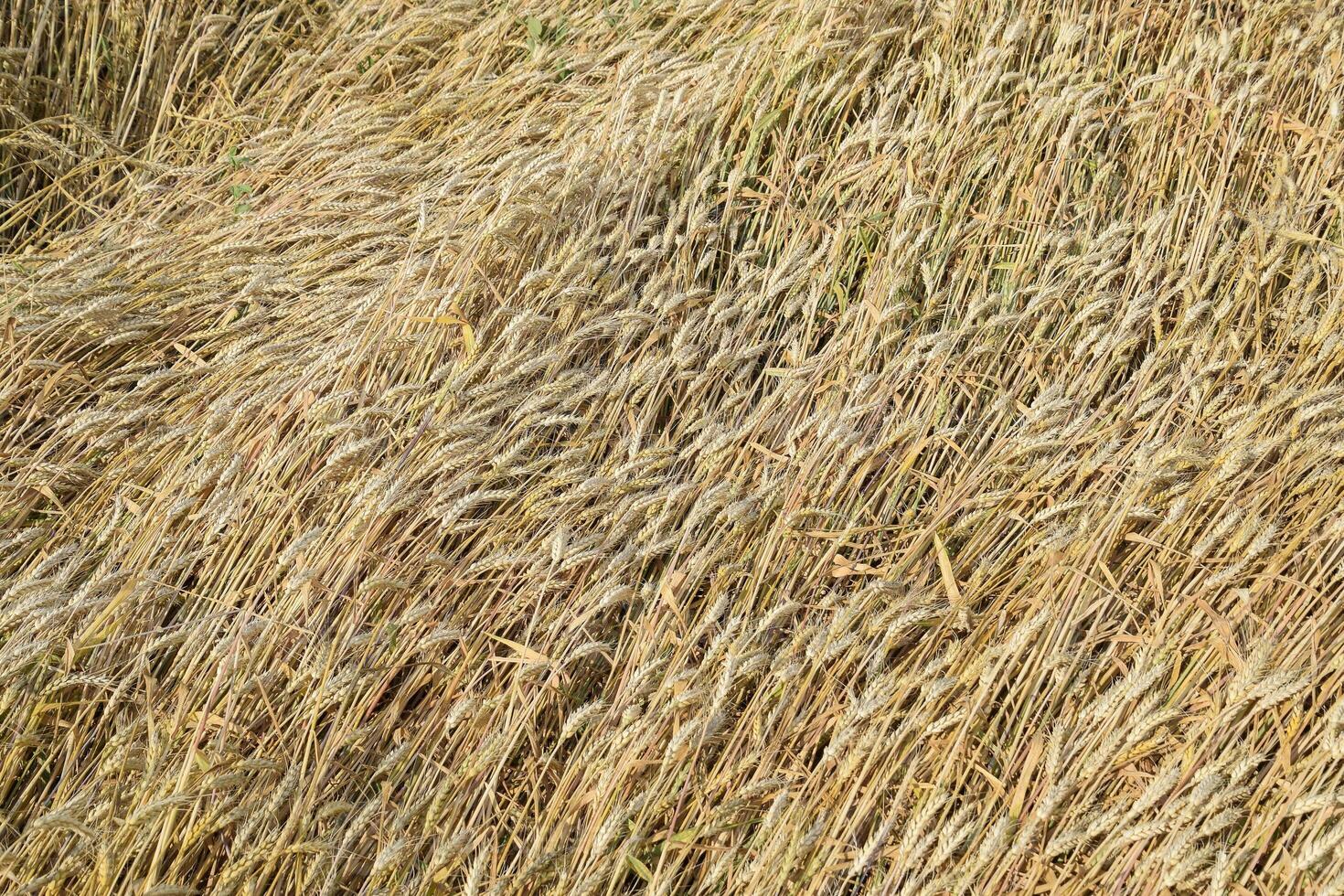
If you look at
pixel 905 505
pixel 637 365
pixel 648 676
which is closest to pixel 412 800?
pixel 648 676

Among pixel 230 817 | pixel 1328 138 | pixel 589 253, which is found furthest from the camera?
pixel 1328 138

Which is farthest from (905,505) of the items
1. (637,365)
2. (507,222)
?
(507,222)

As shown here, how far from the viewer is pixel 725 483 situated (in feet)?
6.92

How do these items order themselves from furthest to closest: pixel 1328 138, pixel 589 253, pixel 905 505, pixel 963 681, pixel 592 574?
pixel 1328 138 → pixel 589 253 → pixel 905 505 → pixel 592 574 → pixel 963 681

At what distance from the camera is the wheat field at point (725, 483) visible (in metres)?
1.81

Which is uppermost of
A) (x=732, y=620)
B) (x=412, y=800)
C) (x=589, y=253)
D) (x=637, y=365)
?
(x=589, y=253)

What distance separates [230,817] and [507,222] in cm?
120

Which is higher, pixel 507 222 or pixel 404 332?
pixel 507 222

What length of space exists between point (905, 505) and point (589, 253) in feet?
2.66

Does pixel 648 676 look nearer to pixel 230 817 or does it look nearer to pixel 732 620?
pixel 732 620

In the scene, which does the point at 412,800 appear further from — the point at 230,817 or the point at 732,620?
the point at 732,620

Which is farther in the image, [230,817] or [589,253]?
[589,253]

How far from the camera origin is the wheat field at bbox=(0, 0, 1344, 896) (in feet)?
5.94

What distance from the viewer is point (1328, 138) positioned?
255 cm
